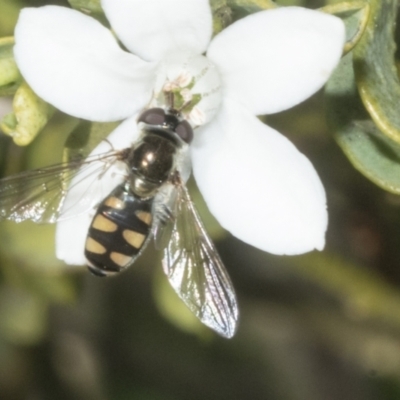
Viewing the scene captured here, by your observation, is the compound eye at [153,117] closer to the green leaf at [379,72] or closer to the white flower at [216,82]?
the white flower at [216,82]

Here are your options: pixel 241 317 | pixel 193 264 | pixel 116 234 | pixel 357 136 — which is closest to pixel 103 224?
pixel 116 234

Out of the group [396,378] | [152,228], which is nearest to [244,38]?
[152,228]

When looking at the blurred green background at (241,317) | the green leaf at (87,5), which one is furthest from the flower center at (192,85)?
the blurred green background at (241,317)

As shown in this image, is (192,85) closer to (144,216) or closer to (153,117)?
(153,117)

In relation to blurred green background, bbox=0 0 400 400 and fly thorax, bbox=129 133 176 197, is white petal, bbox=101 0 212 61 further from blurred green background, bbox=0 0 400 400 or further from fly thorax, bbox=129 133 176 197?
blurred green background, bbox=0 0 400 400

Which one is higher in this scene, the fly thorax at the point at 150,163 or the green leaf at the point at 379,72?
the green leaf at the point at 379,72

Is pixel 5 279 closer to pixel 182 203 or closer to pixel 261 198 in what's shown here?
pixel 182 203

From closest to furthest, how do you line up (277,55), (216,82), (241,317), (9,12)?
(277,55), (216,82), (9,12), (241,317)
